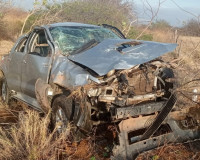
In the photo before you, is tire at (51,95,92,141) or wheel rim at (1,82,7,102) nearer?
tire at (51,95,92,141)

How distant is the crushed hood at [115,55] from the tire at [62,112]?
2.19ft

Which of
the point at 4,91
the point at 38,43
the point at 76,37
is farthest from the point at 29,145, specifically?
the point at 4,91

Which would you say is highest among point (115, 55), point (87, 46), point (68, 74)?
point (87, 46)

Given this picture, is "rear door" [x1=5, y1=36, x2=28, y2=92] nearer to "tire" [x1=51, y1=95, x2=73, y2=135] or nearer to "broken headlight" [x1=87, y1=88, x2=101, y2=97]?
"tire" [x1=51, y1=95, x2=73, y2=135]

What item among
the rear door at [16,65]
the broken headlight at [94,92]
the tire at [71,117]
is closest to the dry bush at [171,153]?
the tire at [71,117]

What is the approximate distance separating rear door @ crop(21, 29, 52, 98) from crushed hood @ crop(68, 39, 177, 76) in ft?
2.18

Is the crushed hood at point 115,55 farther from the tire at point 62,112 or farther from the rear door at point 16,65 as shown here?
the rear door at point 16,65

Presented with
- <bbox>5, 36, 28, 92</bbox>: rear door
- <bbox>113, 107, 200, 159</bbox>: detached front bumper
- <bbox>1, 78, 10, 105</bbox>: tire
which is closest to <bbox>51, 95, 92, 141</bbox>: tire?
<bbox>113, 107, 200, 159</bbox>: detached front bumper

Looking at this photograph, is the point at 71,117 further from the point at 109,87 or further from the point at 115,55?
the point at 115,55

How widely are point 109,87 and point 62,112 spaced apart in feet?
3.21

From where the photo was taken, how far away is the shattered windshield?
17.5 feet

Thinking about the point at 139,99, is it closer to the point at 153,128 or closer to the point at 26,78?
the point at 153,128

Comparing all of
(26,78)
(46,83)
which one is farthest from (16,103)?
(46,83)

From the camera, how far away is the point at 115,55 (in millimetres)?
4707
